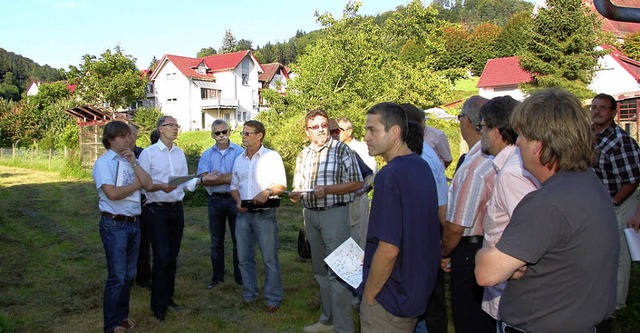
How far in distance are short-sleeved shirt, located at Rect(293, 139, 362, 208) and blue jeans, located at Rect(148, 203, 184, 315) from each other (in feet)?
4.61

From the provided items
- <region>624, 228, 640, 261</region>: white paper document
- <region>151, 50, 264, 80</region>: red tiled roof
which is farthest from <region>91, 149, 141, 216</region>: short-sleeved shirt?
<region>151, 50, 264, 80</region>: red tiled roof

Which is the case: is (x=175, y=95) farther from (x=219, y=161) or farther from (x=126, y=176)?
(x=126, y=176)

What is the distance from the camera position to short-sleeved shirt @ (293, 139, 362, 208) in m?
4.46

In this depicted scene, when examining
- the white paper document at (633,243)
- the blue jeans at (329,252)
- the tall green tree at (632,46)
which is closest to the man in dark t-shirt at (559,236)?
the white paper document at (633,243)

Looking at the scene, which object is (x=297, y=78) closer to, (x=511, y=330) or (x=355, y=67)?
(x=355, y=67)

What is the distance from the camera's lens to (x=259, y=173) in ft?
17.1

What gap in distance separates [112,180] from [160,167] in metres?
0.72

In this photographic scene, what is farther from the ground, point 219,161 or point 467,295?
point 219,161

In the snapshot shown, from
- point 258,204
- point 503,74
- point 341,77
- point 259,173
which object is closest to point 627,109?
point 341,77

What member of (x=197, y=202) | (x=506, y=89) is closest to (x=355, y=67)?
(x=197, y=202)

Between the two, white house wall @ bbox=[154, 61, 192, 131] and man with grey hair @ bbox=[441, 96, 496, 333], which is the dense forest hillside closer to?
white house wall @ bbox=[154, 61, 192, 131]

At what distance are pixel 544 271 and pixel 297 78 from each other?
15535 mm

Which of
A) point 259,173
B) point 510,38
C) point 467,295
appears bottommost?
point 467,295

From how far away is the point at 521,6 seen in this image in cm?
10981
